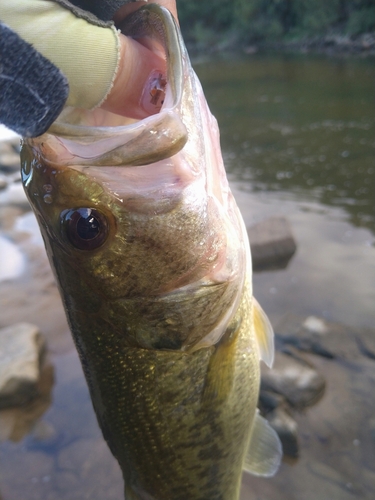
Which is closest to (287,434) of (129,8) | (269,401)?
(269,401)

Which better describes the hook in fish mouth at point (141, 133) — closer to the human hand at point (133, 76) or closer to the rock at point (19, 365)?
the human hand at point (133, 76)

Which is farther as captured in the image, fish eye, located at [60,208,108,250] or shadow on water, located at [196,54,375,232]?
shadow on water, located at [196,54,375,232]

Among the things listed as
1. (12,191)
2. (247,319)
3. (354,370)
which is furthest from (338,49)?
(247,319)

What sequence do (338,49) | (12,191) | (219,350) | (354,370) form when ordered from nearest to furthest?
(219,350) < (354,370) < (12,191) < (338,49)

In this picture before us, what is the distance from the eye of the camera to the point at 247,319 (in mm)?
1706

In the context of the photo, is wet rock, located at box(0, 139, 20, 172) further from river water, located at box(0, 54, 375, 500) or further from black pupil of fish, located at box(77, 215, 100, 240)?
black pupil of fish, located at box(77, 215, 100, 240)

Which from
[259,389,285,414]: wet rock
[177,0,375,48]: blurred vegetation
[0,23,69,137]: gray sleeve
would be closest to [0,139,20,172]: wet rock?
[259,389,285,414]: wet rock

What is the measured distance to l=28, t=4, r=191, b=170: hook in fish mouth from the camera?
45.5 inches

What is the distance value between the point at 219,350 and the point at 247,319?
0.17 m

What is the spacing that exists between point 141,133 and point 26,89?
279 millimetres

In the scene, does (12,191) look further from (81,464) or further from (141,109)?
(141,109)

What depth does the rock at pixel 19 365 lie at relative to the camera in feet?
12.6

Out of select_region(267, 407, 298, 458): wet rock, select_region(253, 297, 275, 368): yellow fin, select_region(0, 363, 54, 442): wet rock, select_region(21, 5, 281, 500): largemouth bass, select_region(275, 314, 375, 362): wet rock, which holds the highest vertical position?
select_region(21, 5, 281, 500): largemouth bass

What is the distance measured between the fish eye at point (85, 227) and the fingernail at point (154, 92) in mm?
338
